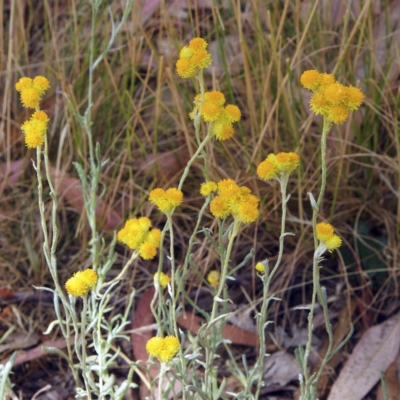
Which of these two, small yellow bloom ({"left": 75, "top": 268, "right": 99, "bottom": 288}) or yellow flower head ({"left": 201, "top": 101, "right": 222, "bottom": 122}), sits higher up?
yellow flower head ({"left": 201, "top": 101, "right": 222, "bottom": 122})

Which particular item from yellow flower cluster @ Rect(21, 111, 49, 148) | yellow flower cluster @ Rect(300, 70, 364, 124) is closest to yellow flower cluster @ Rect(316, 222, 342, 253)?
yellow flower cluster @ Rect(300, 70, 364, 124)

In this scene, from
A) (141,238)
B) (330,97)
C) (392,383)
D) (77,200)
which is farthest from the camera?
Answer: (77,200)

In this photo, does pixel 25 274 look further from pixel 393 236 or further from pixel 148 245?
pixel 393 236

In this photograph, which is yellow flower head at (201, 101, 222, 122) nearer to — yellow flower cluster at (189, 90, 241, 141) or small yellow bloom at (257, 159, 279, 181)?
yellow flower cluster at (189, 90, 241, 141)

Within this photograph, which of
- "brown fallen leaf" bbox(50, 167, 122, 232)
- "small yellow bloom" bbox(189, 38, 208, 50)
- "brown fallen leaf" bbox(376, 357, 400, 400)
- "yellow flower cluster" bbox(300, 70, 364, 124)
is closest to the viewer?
"yellow flower cluster" bbox(300, 70, 364, 124)

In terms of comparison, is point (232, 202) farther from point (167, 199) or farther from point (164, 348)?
point (164, 348)

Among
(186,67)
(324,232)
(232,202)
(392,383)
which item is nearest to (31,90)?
(186,67)
